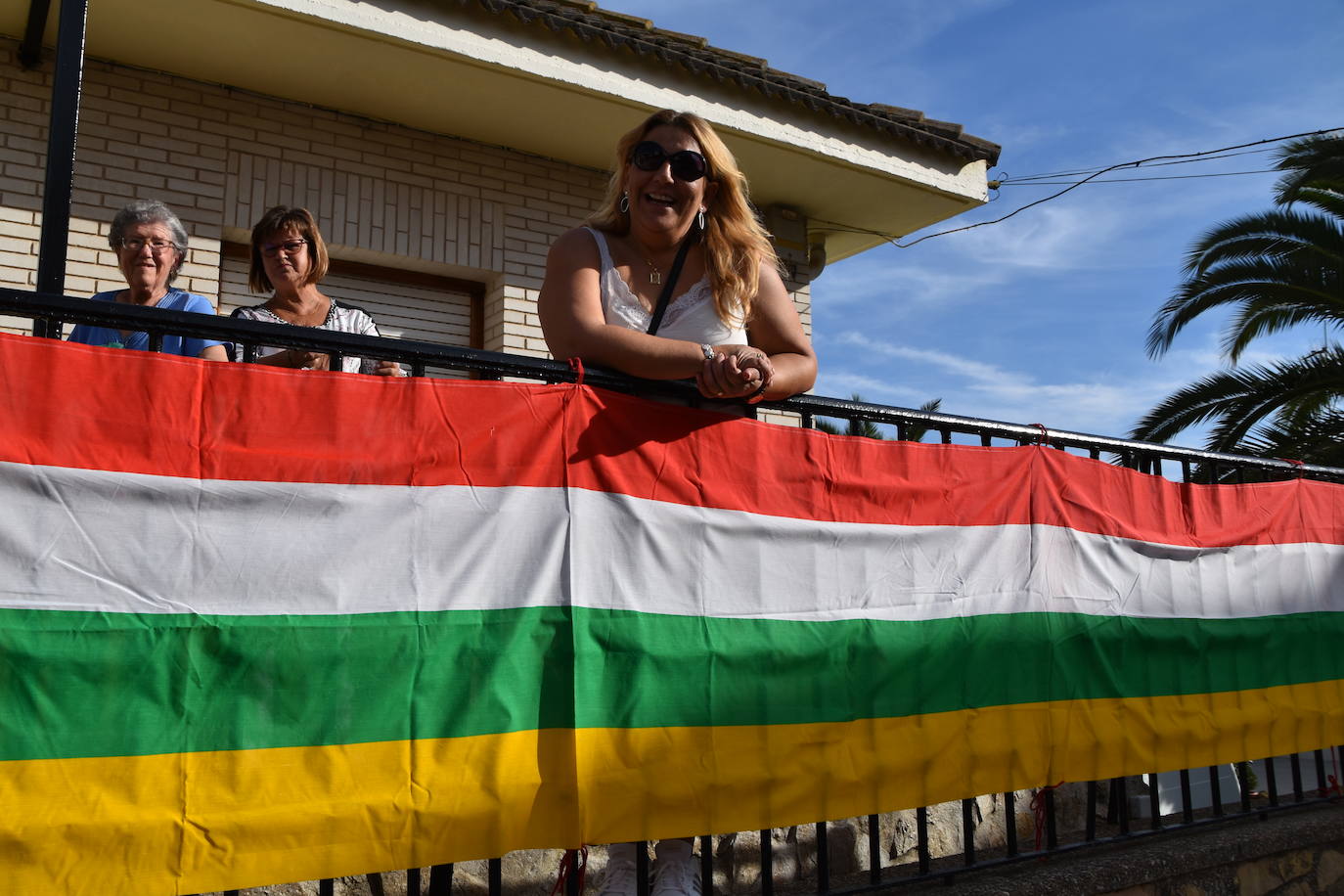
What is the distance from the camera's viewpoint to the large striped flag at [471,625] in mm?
2098

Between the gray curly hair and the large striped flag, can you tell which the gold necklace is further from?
the gray curly hair

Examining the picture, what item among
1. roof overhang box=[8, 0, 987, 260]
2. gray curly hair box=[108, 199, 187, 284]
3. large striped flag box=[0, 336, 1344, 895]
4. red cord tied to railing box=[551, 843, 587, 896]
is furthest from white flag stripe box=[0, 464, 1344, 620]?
roof overhang box=[8, 0, 987, 260]

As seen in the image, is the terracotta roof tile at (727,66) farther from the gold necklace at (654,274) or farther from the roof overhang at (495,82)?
the gold necklace at (654,274)

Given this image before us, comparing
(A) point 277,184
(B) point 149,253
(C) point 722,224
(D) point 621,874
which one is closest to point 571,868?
(D) point 621,874

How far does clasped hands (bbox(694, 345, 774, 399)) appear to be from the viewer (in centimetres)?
268

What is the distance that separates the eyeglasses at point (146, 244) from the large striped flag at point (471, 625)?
136 cm

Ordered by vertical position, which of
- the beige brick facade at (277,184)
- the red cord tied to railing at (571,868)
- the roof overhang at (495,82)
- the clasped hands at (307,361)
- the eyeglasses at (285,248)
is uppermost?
the roof overhang at (495,82)

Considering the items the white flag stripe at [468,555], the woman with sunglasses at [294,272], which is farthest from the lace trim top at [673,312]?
the woman with sunglasses at [294,272]

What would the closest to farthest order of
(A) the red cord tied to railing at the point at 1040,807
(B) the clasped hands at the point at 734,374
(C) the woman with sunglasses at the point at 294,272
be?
1. (B) the clasped hands at the point at 734,374
2. (A) the red cord tied to railing at the point at 1040,807
3. (C) the woman with sunglasses at the point at 294,272

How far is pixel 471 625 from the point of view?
246 centimetres

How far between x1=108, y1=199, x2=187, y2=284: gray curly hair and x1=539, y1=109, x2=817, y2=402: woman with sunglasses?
4.56 ft

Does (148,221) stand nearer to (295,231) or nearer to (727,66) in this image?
(295,231)

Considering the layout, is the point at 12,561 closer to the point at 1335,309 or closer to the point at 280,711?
the point at 280,711

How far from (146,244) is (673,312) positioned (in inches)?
68.9
